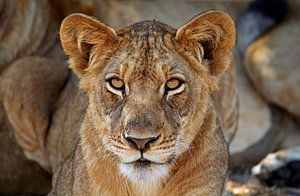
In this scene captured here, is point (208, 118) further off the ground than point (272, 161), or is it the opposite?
point (208, 118)

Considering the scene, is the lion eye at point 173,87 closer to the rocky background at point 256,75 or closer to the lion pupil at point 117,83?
the lion pupil at point 117,83

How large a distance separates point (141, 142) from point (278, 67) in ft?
8.26

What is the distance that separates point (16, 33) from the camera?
5.16 metres

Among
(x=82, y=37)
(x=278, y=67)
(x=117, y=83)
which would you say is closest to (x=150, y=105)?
(x=117, y=83)

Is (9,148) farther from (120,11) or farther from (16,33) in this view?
(120,11)

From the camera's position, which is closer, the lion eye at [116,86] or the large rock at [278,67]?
the lion eye at [116,86]

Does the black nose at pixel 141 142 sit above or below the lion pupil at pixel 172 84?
below

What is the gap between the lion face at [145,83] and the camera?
321cm

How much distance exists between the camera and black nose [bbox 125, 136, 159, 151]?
3.12 meters

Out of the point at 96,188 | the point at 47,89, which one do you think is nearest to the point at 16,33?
the point at 47,89

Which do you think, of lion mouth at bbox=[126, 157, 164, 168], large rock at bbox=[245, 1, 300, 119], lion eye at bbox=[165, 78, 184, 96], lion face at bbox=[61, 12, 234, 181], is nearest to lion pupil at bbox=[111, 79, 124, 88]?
lion face at bbox=[61, 12, 234, 181]

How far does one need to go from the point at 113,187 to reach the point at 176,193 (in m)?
0.21

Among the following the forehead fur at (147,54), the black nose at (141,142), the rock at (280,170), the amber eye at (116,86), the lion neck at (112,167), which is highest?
the forehead fur at (147,54)

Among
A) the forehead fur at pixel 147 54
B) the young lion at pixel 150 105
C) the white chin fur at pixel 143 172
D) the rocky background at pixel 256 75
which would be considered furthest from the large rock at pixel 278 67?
the white chin fur at pixel 143 172
